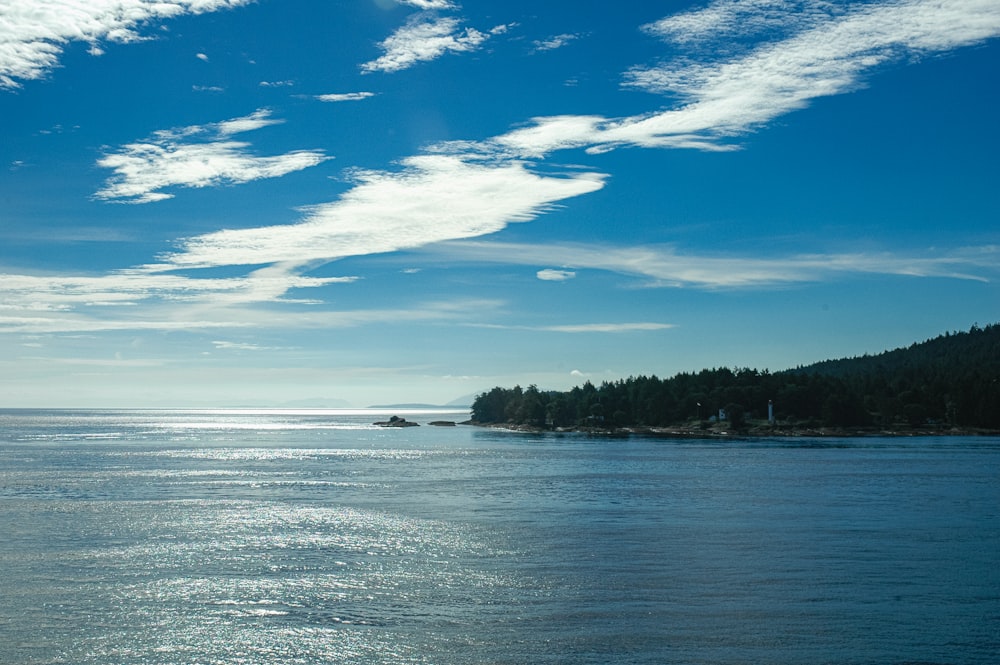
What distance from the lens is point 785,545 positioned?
156 ft

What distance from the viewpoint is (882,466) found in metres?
114

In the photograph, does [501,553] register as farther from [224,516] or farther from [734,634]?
[224,516]

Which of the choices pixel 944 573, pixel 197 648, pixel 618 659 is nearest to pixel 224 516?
pixel 197 648

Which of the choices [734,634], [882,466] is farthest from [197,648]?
[882,466]

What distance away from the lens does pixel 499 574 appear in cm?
3934

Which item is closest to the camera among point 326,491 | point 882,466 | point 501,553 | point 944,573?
point 944,573

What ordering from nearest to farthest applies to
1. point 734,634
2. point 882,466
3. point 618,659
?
point 618,659 < point 734,634 < point 882,466

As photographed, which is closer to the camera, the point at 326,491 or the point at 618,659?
the point at 618,659

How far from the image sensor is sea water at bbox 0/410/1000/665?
28.3m

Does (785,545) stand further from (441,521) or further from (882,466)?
(882,466)

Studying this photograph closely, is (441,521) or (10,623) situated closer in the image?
(10,623)

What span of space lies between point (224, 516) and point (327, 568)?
23.3 m

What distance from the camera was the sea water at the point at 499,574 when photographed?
28.3m

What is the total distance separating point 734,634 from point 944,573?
52.2 feet
